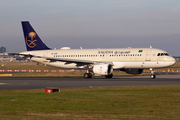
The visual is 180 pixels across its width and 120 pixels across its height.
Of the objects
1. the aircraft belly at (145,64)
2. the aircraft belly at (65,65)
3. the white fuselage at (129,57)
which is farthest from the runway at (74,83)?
the aircraft belly at (65,65)

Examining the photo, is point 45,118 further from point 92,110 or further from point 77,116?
point 92,110

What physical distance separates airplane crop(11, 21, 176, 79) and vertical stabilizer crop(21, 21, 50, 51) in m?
1.34

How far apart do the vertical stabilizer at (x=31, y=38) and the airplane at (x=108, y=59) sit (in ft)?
4.39

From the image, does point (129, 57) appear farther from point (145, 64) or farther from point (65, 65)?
point (65, 65)

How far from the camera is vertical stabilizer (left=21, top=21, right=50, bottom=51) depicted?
2115 inches

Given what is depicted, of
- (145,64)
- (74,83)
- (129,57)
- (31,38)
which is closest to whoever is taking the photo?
(74,83)

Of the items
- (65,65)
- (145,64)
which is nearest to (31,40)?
(65,65)

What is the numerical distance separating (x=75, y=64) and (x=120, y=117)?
37023 mm

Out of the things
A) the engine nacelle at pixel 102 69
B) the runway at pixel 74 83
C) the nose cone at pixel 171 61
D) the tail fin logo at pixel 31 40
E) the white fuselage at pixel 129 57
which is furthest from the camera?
the tail fin logo at pixel 31 40

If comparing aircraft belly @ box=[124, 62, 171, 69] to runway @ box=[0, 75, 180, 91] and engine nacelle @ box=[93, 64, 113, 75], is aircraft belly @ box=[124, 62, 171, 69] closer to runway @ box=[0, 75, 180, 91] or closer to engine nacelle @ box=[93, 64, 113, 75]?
engine nacelle @ box=[93, 64, 113, 75]

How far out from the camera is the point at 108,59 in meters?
47.0

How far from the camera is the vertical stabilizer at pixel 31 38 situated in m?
53.7

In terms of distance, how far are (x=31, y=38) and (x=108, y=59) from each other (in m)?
15.4

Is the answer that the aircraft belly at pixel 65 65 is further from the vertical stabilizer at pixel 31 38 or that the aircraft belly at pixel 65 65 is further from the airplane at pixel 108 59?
the vertical stabilizer at pixel 31 38
